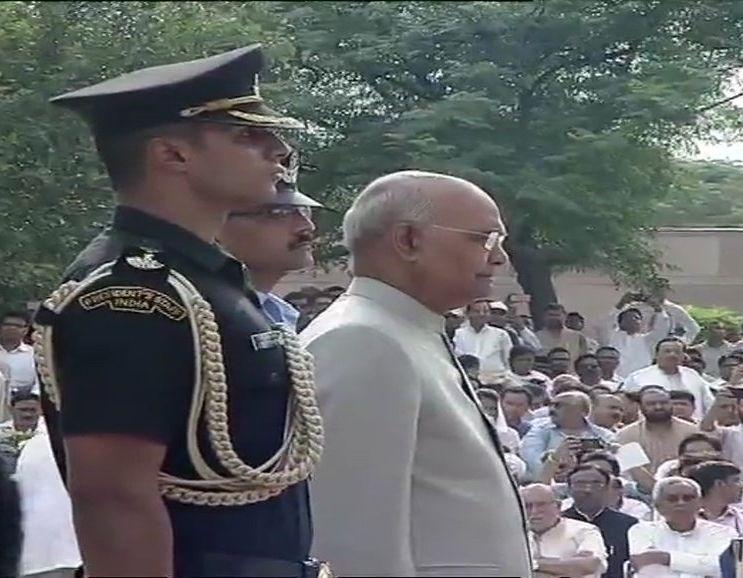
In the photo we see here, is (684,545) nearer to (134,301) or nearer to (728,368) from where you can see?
(134,301)

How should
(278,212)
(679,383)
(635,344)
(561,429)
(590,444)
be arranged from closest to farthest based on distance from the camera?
(278,212)
(590,444)
(561,429)
(679,383)
(635,344)

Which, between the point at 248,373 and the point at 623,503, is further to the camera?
the point at 623,503

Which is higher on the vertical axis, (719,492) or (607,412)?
(719,492)

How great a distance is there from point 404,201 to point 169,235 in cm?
74

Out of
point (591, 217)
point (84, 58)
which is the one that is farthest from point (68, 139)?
point (591, 217)

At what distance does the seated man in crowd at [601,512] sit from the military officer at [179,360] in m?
4.18

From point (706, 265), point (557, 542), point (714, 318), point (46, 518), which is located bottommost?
point (706, 265)

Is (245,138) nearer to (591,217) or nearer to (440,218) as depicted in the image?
(440,218)

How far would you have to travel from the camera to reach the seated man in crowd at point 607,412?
8625 mm

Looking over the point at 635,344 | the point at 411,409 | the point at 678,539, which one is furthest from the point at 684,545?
the point at 635,344

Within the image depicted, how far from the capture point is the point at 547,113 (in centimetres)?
1448

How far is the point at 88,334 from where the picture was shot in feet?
6.96

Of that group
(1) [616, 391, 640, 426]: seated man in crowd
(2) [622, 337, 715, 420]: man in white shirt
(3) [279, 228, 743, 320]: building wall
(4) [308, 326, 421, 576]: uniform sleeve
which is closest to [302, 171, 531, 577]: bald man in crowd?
(4) [308, 326, 421, 576]: uniform sleeve

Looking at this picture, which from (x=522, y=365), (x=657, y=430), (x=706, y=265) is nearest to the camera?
(x=657, y=430)
